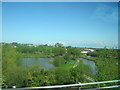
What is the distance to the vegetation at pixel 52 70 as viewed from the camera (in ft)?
7.40

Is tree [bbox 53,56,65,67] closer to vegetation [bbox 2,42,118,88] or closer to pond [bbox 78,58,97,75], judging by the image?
vegetation [bbox 2,42,118,88]

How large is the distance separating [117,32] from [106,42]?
1.08 feet

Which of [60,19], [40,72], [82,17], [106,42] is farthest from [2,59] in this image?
[106,42]

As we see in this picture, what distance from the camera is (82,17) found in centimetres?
242

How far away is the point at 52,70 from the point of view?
7.76ft

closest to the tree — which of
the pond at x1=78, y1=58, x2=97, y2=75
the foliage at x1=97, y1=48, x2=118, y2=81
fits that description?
the pond at x1=78, y1=58, x2=97, y2=75

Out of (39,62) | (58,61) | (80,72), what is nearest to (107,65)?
(80,72)

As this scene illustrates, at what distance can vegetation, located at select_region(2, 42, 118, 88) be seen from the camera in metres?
2.25

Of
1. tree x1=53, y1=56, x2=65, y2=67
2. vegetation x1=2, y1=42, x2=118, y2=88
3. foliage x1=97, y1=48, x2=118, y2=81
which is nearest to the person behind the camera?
vegetation x1=2, y1=42, x2=118, y2=88

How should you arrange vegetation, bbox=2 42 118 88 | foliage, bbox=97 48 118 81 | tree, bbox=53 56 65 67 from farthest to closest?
1. foliage, bbox=97 48 118 81
2. tree, bbox=53 56 65 67
3. vegetation, bbox=2 42 118 88

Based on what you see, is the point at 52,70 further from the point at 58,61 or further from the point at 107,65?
the point at 107,65

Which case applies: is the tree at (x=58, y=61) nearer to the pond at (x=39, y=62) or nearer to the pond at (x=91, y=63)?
the pond at (x=39, y=62)

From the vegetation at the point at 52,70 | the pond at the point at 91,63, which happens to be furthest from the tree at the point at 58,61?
the pond at the point at 91,63

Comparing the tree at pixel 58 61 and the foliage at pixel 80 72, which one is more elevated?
the tree at pixel 58 61
